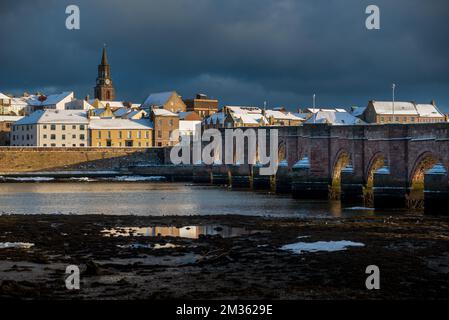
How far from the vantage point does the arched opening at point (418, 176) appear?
168 ft

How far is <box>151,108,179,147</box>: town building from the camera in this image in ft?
442

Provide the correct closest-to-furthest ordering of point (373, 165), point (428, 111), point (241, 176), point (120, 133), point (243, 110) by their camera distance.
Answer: point (373, 165), point (241, 176), point (120, 133), point (428, 111), point (243, 110)

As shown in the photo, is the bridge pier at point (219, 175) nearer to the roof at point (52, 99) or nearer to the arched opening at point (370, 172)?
the arched opening at point (370, 172)

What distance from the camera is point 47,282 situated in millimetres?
24641

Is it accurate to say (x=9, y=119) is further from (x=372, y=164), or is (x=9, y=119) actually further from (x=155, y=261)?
(x=155, y=261)

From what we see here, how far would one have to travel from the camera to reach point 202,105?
618ft

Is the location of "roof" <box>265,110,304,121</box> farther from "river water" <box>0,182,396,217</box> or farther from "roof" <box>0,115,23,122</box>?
"river water" <box>0,182,396,217</box>

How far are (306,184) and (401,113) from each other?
86.3 metres

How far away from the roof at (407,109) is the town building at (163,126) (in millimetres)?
37536

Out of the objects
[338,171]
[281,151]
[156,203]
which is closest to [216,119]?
[281,151]

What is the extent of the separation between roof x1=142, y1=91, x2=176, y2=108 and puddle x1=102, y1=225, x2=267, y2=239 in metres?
123

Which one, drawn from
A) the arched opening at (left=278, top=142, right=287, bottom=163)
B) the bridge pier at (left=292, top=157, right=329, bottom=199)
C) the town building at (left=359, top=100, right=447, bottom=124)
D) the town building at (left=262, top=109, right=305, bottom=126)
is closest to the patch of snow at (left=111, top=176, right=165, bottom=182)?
the arched opening at (left=278, top=142, right=287, bottom=163)
